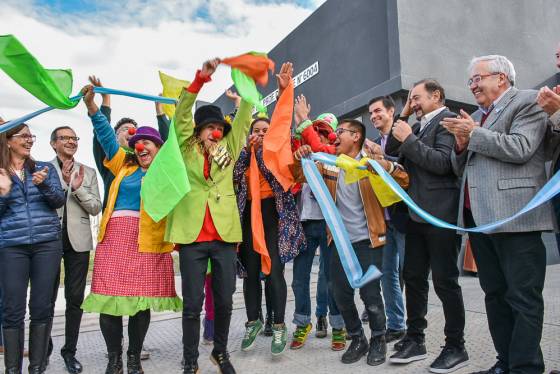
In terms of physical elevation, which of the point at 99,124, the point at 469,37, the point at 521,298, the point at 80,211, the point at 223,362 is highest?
the point at 469,37

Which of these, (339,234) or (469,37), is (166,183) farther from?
(469,37)

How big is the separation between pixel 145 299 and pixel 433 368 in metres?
1.92

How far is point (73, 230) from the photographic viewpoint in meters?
3.35

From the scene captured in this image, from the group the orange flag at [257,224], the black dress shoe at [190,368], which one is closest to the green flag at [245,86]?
the orange flag at [257,224]

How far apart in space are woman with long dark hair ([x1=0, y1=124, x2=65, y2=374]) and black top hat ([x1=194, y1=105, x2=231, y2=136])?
3.56ft

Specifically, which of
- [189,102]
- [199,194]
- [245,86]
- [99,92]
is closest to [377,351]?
[199,194]

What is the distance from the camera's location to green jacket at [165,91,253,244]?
2.90 meters

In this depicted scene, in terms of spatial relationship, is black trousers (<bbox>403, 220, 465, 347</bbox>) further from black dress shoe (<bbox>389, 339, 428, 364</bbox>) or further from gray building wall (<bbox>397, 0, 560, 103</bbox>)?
gray building wall (<bbox>397, 0, 560, 103</bbox>)

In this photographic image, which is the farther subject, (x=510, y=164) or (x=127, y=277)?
(x=127, y=277)

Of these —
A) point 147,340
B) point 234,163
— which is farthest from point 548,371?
point 147,340

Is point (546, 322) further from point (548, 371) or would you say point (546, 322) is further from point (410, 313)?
point (410, 313)

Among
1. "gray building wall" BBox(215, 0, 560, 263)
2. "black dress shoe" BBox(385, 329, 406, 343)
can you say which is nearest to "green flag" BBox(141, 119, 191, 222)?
"black dress shoe" BBox(385, 329, 406, 343)

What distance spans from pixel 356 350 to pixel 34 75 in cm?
290

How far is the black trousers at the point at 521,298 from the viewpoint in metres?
2.31
